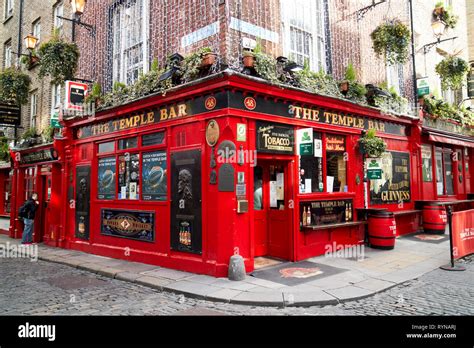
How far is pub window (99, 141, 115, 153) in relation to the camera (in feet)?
34.5

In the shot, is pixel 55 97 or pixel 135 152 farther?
pixel 55 97

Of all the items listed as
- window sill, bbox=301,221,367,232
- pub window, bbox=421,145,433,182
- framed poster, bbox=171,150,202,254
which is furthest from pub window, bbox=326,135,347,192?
pub window, bbox=421,145,433,182

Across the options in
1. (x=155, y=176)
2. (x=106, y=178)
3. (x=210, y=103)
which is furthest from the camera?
(x=106, y=178)

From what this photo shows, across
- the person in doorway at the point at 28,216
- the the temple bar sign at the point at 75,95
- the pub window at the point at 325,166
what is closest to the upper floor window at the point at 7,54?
the person in doorway at the point at 28,216

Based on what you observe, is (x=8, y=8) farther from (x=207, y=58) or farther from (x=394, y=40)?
(x=394, y=40)

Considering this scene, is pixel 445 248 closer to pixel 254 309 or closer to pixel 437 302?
pixel 437 302

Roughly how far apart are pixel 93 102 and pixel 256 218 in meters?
6.38

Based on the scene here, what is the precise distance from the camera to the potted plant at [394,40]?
10805 mm

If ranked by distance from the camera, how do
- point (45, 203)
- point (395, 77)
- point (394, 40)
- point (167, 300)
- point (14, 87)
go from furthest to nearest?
1. point (14, 87)
2. point (395, 77)
3. point (45, 203)
4. point (394, 40)
5. point (167, 300)

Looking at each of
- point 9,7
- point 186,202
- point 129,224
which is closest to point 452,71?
point 186,202

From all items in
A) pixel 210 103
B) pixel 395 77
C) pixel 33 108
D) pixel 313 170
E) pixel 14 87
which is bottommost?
pixel 313 170

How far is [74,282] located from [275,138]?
5.48m

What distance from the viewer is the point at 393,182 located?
1184 cm

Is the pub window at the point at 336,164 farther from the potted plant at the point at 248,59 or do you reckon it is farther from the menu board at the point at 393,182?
the potted plant at the point at 248,59
